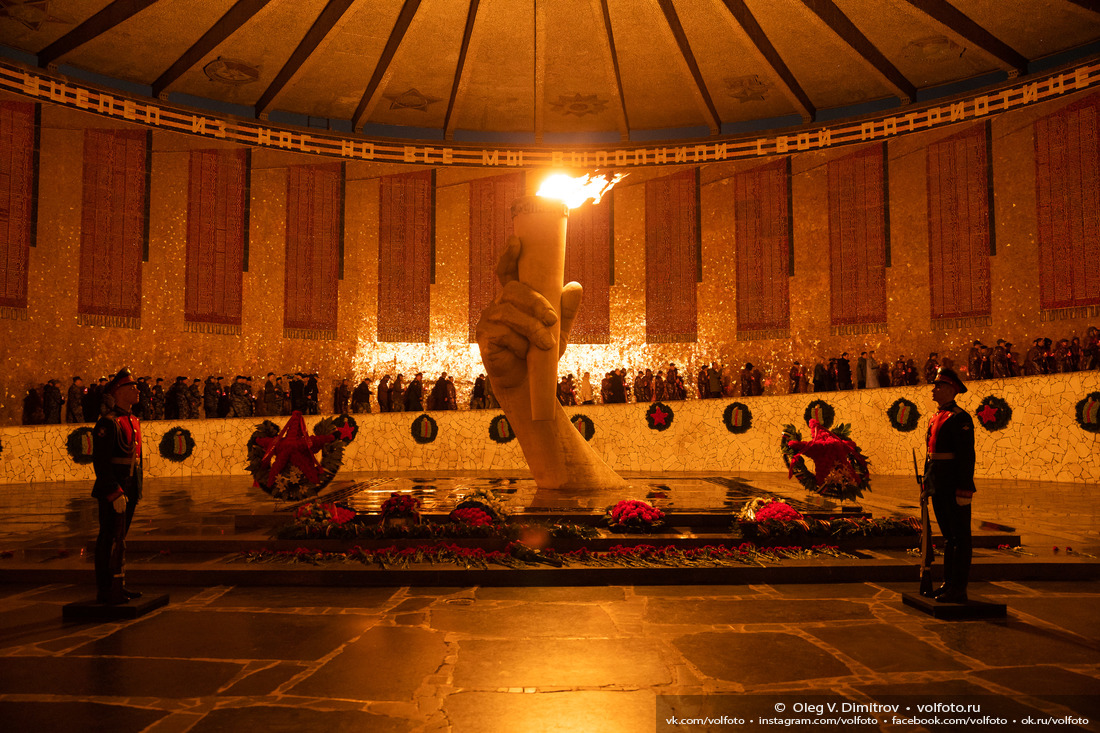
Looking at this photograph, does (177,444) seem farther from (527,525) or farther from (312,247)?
(527,525)

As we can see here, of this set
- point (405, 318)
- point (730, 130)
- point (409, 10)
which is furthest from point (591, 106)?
point (405, 318)

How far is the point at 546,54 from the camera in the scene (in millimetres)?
16516

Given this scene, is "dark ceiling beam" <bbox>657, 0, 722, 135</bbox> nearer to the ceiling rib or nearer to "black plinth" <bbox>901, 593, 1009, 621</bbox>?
the ceiling rib

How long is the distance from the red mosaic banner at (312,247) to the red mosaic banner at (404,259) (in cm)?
107

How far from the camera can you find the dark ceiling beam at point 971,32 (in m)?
14.3

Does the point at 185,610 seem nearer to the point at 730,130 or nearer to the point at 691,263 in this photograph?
the point at 691,263

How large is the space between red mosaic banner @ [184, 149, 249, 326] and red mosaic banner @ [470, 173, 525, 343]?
529cm

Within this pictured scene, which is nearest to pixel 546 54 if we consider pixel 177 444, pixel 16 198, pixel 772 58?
pixel 772 58

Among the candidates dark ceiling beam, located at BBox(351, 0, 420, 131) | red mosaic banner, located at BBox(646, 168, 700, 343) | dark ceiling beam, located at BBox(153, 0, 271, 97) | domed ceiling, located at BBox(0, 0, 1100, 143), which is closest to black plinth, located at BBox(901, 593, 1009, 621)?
domed ceiling, located at BBox(0, 0, 1100, 143)

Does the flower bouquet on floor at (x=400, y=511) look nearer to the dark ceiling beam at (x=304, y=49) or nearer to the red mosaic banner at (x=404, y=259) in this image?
the dark ceiling beam at (x=304, y=49)

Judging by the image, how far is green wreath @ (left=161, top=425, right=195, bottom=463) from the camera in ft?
43.4

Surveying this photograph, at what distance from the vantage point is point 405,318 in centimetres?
1844

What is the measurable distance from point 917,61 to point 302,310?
14655mm

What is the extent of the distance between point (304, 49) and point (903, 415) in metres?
13.6
